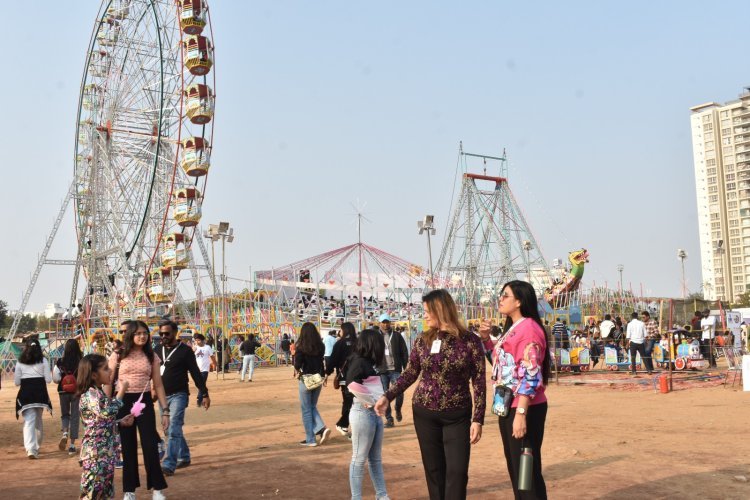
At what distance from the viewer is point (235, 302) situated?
105ft

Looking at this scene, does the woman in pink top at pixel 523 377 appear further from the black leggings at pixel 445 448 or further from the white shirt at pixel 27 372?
the white shirt at pixel 27 372

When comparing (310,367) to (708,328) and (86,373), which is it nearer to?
(86,373)

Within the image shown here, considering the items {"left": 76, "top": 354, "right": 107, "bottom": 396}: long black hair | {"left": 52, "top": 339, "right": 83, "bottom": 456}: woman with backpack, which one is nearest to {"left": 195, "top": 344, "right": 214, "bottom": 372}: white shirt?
{"left": 52, "top": 339, "right": 83, "bottom": 456}: woman with backpack

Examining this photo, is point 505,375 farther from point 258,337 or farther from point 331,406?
point 258,337

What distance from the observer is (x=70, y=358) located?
9273mm

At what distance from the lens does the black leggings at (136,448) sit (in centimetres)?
577

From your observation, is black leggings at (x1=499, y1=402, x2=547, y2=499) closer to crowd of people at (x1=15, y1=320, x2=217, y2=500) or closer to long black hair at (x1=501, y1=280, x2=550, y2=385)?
long black hair at (x1=501, y1=280, x2=550, y2=385)

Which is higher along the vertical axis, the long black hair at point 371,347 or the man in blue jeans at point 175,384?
the long black hair at point 371,347

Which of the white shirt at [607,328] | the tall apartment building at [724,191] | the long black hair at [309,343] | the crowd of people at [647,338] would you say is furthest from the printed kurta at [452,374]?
the tall apartment building at [724,191]

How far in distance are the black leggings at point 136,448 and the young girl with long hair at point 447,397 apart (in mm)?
2542

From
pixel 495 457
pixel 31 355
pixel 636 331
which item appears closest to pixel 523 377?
pixel 495 457

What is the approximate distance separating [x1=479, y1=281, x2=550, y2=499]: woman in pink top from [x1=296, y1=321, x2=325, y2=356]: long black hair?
4.46 metres

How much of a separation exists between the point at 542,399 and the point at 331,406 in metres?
9.37

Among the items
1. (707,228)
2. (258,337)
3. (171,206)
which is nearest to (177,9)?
(171,206)
